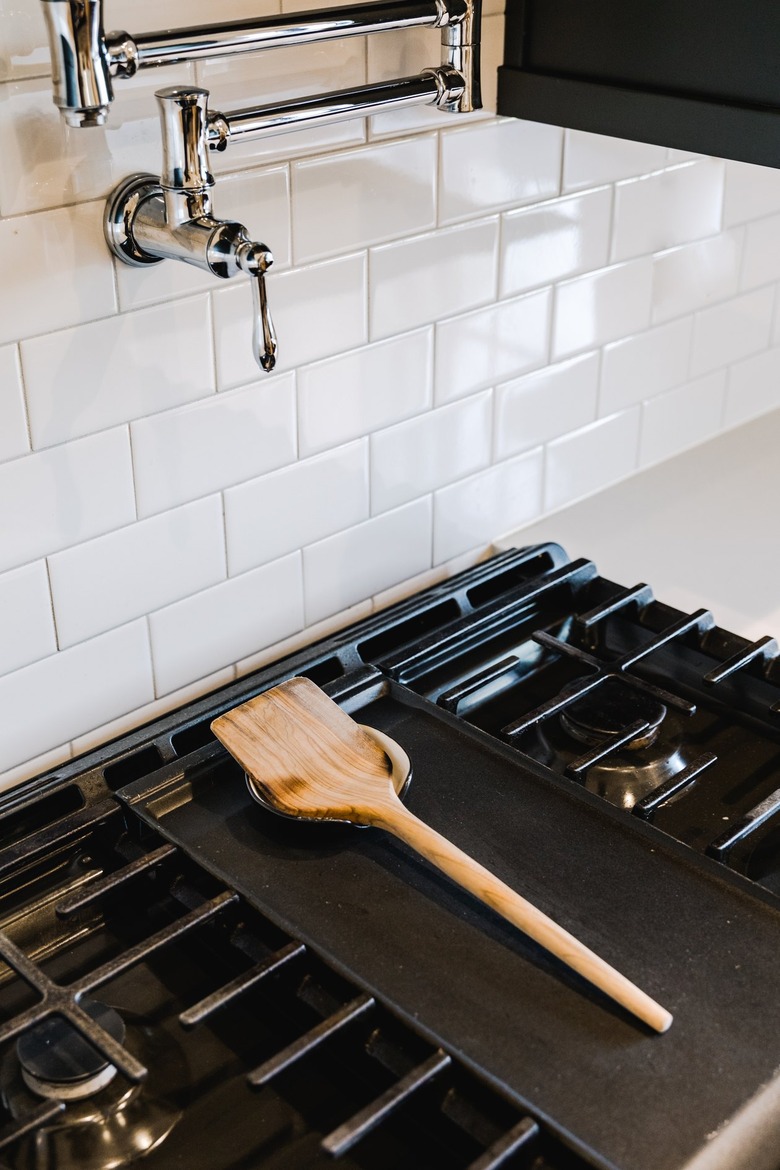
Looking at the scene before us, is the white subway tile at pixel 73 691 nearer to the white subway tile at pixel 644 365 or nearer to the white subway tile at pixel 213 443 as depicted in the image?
the white subway tile at pixel 213 443

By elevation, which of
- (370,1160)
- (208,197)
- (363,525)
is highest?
(208,197)

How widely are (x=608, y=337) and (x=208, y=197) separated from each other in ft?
2.18

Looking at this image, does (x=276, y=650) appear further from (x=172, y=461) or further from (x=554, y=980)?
(x=554, y=980)

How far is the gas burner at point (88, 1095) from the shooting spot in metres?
0.74

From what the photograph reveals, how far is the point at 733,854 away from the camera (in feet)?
3.15

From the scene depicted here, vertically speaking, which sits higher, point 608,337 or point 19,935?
point 608,337

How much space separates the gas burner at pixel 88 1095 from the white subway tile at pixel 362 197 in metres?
0.63

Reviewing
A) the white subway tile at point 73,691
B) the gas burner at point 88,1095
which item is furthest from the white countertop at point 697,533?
the gas burner at point 88,1095

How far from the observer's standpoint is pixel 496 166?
3.87ft

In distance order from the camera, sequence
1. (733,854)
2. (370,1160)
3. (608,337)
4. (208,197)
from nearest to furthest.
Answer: (370,1160) → (208,197) → (733,854) → (608,337)

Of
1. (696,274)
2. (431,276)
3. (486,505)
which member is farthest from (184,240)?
(696,274)

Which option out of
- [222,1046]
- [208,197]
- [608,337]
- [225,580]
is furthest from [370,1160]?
[608,337]

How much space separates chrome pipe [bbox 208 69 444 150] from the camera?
0.85 m

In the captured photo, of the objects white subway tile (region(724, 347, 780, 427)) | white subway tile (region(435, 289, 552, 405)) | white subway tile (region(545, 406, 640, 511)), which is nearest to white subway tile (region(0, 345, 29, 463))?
white subway tile (region(435, 289, 552, 405))
